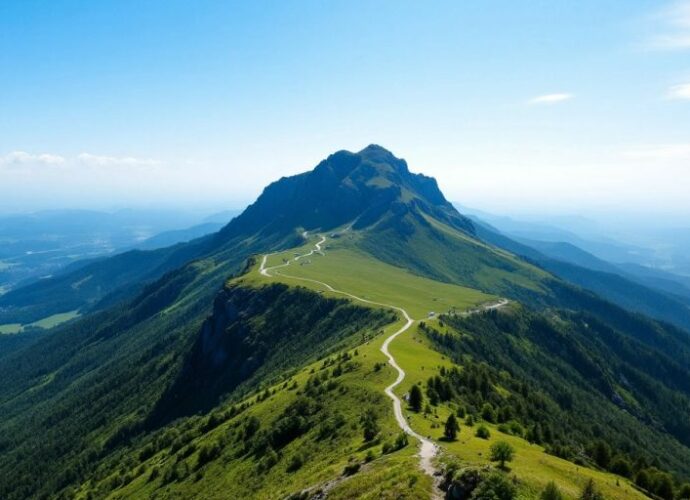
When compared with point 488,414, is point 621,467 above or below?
below

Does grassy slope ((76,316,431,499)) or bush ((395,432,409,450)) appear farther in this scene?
bush ((395,432,409,450))

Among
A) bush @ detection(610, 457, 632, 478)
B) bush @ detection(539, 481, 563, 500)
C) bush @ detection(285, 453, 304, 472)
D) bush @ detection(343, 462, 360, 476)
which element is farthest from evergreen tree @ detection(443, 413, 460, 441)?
bush @ detection(610, 457, 632, 478)

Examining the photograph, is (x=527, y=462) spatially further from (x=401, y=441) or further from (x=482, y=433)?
(x=401, y=441)

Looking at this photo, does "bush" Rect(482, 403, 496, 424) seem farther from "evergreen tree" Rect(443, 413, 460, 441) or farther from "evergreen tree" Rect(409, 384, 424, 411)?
"evergreen tree" Rect(443, 413, 460, 441)

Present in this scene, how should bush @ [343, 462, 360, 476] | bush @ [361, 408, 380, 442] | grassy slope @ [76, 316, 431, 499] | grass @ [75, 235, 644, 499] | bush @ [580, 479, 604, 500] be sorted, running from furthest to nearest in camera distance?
bush @ [361, 408, 380, 442]
bush @ [343, 462, 360, 476]
grassy slope @ [76, 316, 431, 499]
grass @ [75, 235, 644, 499]
bush @ [580, 479, 604, 500]

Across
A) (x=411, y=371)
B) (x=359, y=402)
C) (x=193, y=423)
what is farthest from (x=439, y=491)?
(x=193, y=423)

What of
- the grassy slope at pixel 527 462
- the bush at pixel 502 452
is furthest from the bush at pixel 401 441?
the bush at pixel 502 452

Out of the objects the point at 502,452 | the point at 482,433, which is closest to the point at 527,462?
the point at 502,452

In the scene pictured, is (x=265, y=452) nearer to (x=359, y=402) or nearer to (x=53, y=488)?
(x=359, y=402)

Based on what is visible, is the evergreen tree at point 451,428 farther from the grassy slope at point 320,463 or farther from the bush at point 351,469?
the bush at point 351,469

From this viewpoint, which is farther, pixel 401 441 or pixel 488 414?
pixel 488 414

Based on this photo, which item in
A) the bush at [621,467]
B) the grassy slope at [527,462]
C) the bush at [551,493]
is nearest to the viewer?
the bush at [551,493]
